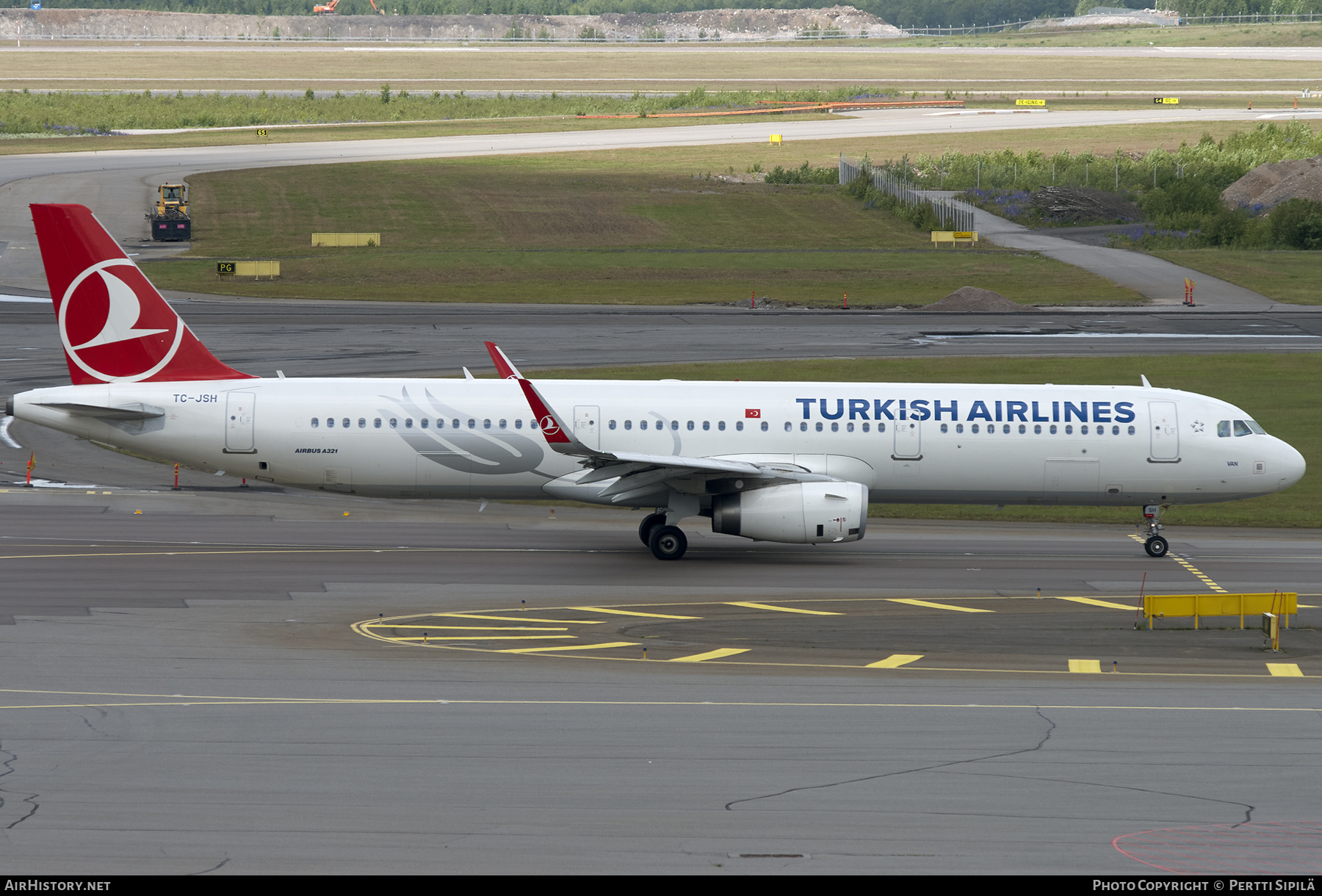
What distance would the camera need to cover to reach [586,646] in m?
24.7

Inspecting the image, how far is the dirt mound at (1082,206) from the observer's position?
335 feet

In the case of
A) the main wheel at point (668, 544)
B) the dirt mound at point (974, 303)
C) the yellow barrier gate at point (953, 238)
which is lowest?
the main wheel at point (668, 544)

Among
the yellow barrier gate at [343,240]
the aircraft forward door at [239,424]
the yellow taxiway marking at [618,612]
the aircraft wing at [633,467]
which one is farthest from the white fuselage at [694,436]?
Answer: the yellow barrier gate at [343,240]

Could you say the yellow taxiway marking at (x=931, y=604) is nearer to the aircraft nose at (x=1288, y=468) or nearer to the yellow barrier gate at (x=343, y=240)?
the aircraft nose at (x=1288, y=468)

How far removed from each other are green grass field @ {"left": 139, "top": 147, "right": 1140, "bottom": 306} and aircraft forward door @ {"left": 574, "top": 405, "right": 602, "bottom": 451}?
137ft

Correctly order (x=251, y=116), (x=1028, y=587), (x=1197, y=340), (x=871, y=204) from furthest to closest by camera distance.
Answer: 1. (x=251, y=116)
2. (x=871, y=204)
3. (x=1197, y=340)
4. (x=1028, y=587)

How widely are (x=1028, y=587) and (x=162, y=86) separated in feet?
568

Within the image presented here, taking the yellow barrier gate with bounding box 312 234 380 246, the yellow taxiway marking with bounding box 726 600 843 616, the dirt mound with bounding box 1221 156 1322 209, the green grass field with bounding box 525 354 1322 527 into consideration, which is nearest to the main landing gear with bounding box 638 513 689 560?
the yellow taxiway marking with bounding box 726 600 843 616

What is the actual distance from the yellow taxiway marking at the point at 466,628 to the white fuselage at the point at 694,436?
6466 mm

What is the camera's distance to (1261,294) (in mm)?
78000

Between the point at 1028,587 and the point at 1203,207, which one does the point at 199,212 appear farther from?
the point at 1028,587

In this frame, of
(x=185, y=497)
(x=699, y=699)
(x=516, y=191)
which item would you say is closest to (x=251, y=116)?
(x=516, y=191)

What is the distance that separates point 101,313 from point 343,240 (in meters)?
56.1

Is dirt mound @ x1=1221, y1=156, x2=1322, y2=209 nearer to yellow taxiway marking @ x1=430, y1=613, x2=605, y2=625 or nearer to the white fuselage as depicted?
the white fuselage
